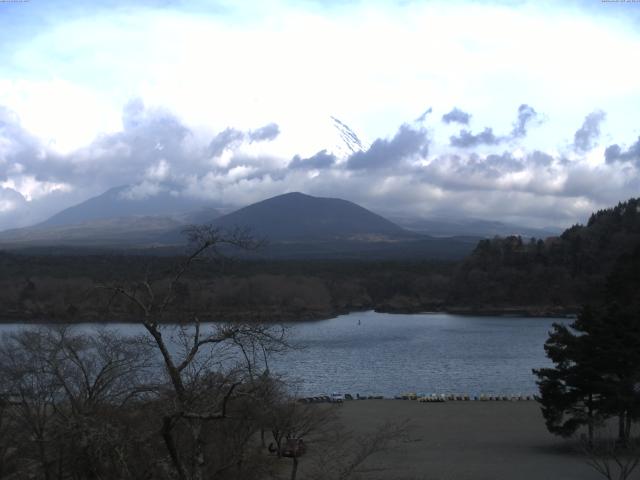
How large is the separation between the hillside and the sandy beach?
55.9 m

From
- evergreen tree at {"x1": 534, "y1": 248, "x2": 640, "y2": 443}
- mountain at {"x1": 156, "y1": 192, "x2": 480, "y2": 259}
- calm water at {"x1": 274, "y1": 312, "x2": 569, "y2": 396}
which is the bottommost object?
calm water at {"x1": 274, "y1": 312, "x2": 569, "y2": 396}

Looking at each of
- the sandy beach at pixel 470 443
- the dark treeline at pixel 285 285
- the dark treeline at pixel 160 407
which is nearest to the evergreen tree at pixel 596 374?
the sandy beach at pixel 470 443

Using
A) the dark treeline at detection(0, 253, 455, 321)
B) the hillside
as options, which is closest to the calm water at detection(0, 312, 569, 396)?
the dark treeline at detection(0, 253, 455, 321)

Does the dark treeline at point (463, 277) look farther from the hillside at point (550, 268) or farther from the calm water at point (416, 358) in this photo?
the calm water at point (416, 358)

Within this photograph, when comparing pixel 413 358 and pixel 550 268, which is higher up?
pixel 550 268

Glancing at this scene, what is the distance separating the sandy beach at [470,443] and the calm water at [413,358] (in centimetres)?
296

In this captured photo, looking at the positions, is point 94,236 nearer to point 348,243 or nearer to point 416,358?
point 348,243

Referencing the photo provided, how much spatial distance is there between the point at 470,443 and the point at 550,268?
65600 millimetres

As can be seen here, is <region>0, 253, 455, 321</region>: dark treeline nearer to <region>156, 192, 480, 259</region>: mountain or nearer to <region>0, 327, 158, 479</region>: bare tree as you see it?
<region>156, 192, 480, 259</region>: mountain

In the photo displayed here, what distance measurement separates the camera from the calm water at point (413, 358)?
32.9 meters

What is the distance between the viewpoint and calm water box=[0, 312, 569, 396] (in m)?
32.9

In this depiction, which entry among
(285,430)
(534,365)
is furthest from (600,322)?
(534,365)

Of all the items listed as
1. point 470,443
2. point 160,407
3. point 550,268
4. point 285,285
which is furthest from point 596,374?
point 550,268

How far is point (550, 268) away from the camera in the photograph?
275ft
